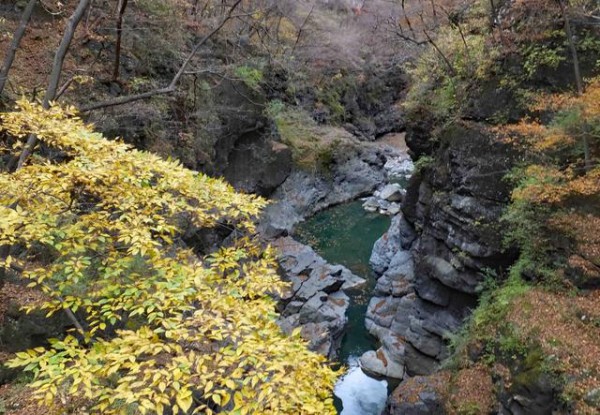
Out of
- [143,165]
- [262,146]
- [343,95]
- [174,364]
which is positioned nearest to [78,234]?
[143,165]

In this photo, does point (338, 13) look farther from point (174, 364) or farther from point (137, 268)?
point (174, 364)

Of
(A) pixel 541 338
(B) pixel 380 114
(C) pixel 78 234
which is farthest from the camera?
(B) pixel 380 114

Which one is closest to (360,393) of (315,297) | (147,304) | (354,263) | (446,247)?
(315,297)

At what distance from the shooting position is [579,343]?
7090 millimetres

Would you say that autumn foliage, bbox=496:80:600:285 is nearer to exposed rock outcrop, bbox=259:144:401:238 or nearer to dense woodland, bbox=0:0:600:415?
dense woodland, bbox=0:0:600:415

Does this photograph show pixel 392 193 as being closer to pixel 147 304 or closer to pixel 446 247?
pixel 446 247

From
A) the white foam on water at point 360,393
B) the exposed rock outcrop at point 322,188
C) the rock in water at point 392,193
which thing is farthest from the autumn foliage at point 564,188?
the rock in water at point 392,193

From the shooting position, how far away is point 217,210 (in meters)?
7.61

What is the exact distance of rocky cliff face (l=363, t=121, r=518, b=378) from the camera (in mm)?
11430

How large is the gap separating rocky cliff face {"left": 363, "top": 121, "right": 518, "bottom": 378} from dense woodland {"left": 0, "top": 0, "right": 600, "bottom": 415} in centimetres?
10

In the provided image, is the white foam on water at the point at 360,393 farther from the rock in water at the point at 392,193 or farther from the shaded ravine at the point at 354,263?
the rock in water at the point at 392,193

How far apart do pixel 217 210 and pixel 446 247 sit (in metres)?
8.17

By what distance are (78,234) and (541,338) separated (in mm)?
7996

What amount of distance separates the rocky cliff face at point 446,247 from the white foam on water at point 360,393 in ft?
1.41
